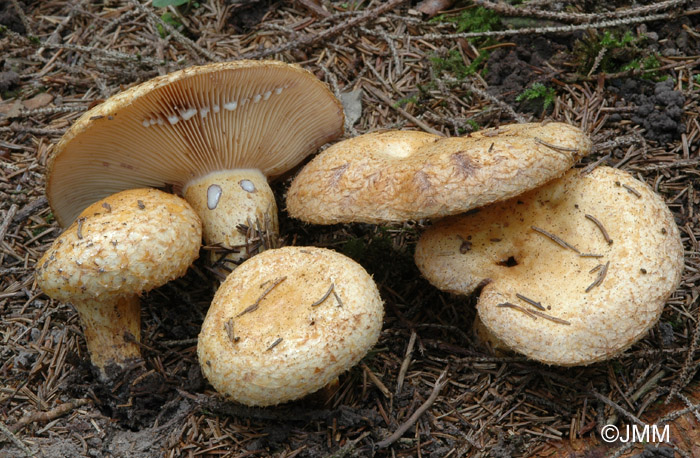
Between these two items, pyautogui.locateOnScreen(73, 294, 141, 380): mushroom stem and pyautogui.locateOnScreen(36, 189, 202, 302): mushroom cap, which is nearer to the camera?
pyautogui.locateOnScreen(36, 189, 202, 302): mushroom cap

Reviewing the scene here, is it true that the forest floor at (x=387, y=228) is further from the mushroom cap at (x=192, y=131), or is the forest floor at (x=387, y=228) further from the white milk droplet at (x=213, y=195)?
the mushroom cap at (x=192, y=131)

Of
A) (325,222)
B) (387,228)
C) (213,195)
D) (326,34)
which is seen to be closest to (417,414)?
(325,222)

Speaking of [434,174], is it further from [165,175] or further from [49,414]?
[49,414]

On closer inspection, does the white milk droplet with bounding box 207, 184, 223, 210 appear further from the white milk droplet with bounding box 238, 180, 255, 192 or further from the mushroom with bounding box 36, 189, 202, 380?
the mushroom with bounding box 36, 189, 202, 380

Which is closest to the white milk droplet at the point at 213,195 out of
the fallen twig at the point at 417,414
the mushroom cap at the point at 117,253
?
the mushroom cap at the point at 117,253

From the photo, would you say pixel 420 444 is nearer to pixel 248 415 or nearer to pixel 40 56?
pixel 248 415

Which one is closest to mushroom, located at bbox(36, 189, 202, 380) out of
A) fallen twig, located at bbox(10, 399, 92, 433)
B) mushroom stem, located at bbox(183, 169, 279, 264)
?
fallen twig, located at bbox(10, 399, 92, 433)

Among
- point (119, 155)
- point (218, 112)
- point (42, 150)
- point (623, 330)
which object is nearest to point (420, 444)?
point (623, 330)
